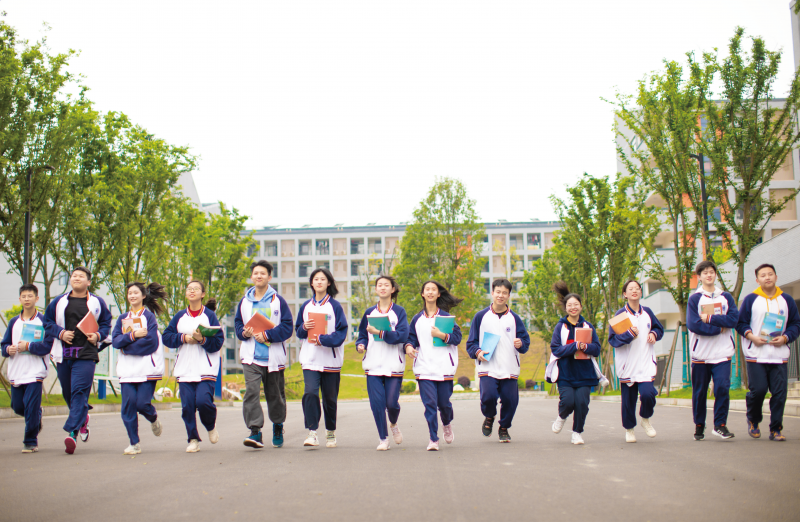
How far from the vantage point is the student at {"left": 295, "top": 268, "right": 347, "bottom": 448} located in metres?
8.45

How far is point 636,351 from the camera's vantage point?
29.0 ft

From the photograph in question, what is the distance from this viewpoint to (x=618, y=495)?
5203mm

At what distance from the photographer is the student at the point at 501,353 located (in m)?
9.12

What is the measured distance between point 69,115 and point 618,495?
18.3 m

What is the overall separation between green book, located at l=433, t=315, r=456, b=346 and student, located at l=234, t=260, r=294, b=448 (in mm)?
1676

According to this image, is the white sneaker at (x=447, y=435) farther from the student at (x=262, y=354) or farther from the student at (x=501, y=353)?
the student at (x=262, y=354)

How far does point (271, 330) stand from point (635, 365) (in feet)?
13.9

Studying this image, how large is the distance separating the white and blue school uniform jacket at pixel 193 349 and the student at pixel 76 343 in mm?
922

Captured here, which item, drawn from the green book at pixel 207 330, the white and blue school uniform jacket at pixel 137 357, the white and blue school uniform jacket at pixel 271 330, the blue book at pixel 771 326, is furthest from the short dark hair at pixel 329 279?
the blue book at pixel 771 326

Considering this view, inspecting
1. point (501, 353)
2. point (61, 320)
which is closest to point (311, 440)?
A: point (501, 353)

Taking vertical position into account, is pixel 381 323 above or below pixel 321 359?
above

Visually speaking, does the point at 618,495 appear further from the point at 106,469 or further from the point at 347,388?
the point at 347,388

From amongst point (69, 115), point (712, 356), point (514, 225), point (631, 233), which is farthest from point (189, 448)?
point (514, 225)

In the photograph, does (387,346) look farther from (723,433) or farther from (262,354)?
(723,433)
